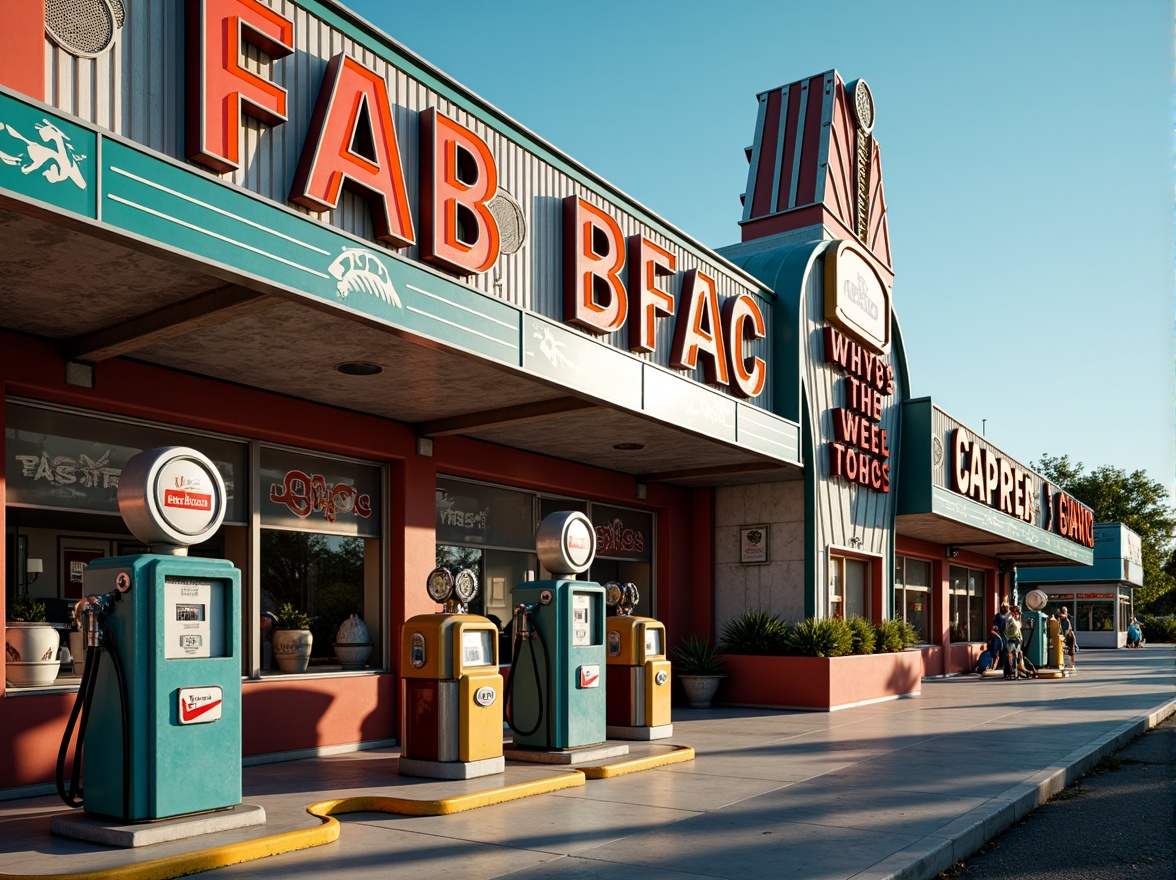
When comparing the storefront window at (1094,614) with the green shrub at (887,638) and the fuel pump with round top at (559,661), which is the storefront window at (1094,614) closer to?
the green shrub at (887,638)

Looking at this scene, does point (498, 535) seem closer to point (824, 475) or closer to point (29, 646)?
point (824, 475)

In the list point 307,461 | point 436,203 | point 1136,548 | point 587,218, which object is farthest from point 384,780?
point 1136,548

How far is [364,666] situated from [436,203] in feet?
18.1

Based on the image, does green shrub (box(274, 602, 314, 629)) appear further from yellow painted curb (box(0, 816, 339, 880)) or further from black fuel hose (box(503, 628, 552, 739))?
yellow painted curb (box(0, 816, 339, 880))

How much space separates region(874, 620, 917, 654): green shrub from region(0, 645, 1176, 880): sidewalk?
5.10 m

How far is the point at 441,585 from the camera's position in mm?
9602

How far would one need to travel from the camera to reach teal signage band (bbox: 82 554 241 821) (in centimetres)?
681

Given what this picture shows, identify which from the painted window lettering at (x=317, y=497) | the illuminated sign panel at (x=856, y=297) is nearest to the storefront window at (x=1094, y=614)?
the illuminated sign panel at (x=856, y=297)

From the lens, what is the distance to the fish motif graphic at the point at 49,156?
6.01 m

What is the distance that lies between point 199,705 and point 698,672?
10.9 metres

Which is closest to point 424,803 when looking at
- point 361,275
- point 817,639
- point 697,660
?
point 361,275

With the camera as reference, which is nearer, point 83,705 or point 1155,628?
point 83,705

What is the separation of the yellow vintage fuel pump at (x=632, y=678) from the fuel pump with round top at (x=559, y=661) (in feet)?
3.68

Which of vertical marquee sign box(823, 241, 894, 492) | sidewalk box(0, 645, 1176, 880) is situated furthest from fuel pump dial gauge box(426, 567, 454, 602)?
vertical marquee sign box(823, 241, 894, 492)
